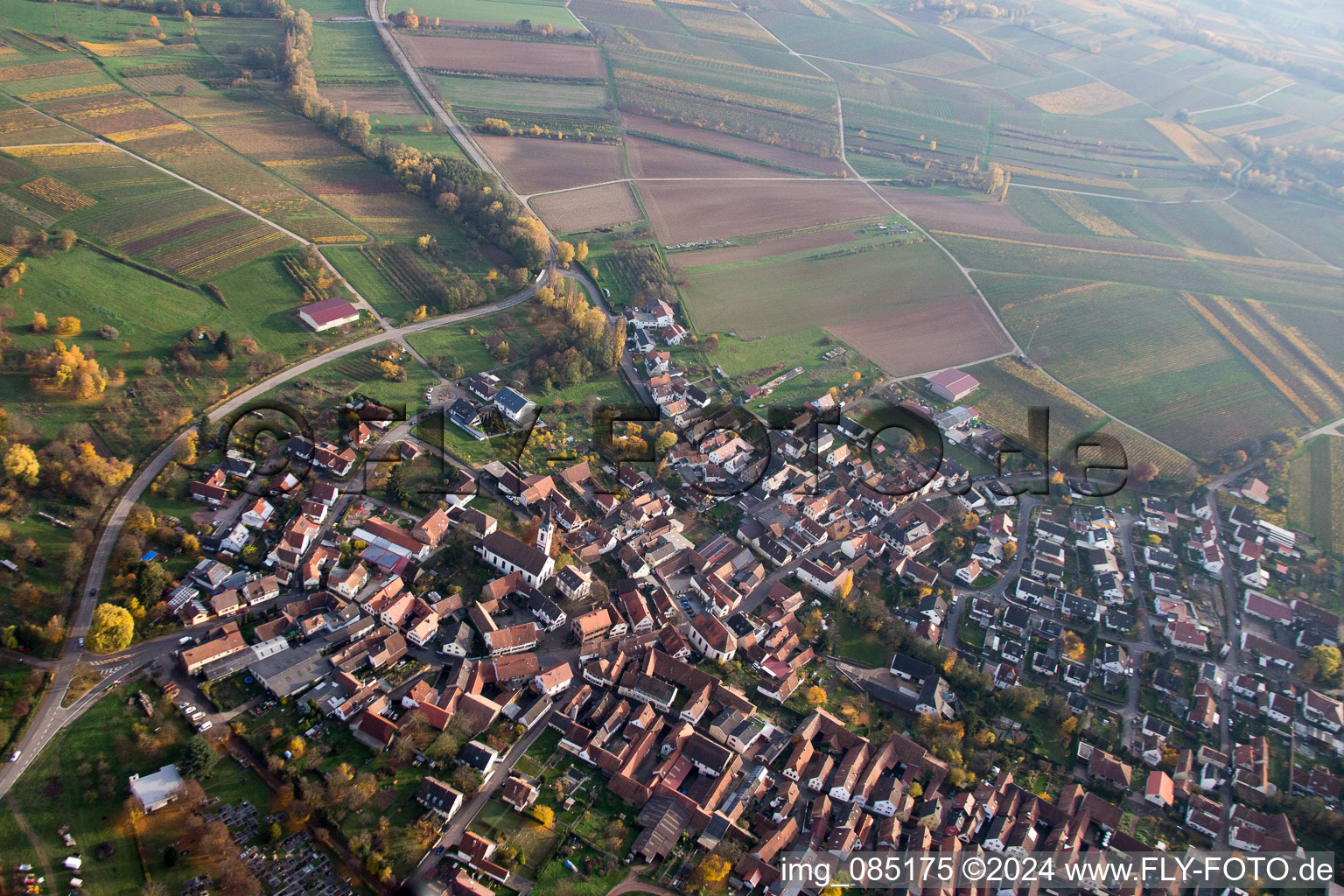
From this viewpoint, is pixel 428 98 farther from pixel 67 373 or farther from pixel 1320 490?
pixel 1320 490

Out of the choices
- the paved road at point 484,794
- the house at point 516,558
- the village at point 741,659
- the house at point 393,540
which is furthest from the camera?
the house at point 393,540

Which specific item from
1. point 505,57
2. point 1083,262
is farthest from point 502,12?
point 1083,262

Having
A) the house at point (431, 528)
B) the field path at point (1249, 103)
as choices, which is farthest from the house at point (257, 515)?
the field path at point (1249, 103)

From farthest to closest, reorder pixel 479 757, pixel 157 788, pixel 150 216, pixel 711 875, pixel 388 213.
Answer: pixel 388 213 → pixel 150 216 → pixel 479 757 → pixel 711 875 → pixel 157 788

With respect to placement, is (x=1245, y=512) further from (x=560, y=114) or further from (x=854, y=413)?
(x=560, y=114)

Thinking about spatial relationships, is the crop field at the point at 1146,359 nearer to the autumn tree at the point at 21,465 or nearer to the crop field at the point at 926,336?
the crop field at the point at 926,336

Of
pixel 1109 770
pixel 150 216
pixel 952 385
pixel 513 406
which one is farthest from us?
pixel 150 216

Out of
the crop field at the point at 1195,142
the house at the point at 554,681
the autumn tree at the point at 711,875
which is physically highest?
the crop field at the point at 1195,142
